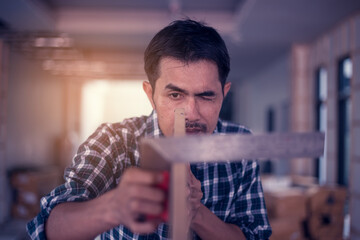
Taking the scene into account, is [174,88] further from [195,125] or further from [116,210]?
[116,210]

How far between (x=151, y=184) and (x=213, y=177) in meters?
0.70

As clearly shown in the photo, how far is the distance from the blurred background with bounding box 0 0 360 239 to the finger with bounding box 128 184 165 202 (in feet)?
10.3

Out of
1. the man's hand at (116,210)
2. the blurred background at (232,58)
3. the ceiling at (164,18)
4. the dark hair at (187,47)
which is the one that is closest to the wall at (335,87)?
the blurred background at (232,58)

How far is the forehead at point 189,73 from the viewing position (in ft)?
3.18

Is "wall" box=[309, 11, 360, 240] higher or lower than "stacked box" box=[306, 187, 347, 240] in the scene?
higher

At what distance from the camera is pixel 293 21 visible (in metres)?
4.58

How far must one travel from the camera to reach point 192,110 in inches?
38.0

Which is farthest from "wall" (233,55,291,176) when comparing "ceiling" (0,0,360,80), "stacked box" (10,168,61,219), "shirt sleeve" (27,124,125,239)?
"shirt sleeve" (27,124,125,239)

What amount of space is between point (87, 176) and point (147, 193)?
0.43 metres

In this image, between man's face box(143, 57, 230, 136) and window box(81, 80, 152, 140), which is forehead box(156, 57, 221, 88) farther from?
window box(81, 80, 152, 140)

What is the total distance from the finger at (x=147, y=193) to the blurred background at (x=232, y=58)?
10.3 feet

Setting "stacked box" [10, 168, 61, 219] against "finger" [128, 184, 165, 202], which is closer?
"finger" [128, 184, 165, 202]

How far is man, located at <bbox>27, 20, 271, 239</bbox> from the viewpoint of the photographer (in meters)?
0.71

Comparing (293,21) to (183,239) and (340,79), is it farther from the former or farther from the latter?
(183,239)
